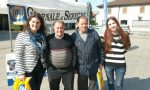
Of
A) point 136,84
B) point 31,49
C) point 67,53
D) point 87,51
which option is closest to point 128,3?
point 136,84

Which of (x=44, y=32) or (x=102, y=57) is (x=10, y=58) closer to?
(x=44, y=32)

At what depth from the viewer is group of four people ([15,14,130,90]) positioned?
12.4ft

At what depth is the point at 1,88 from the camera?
614 centimetres

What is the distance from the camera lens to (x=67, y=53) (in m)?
4.09

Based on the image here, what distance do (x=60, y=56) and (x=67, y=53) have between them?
5.0 inches

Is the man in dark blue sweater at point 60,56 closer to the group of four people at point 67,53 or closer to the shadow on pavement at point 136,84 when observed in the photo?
the group of four people at point 67,53

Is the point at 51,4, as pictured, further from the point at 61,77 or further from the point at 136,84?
the point at 61,77

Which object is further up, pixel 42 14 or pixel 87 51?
pixel 42 14

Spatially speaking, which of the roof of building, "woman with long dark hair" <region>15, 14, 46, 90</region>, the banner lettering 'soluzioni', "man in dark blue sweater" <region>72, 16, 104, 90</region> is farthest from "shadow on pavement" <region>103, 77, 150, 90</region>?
the roof of building

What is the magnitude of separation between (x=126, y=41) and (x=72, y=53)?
1.07m

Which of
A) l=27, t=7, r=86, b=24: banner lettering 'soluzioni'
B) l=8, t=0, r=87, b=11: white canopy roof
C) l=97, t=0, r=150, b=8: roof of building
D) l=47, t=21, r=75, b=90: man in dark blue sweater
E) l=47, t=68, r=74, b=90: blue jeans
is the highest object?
l=97, t=0, r=150, b=8: roof of building

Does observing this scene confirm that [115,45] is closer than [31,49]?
No

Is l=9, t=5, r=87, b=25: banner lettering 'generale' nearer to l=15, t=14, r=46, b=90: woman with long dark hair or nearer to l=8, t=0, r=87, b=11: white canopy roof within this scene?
l=8, t=0, r=87, b=11: white canopy roof

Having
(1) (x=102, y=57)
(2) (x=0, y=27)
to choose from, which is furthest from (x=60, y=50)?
(2) (x=0, y=27)
